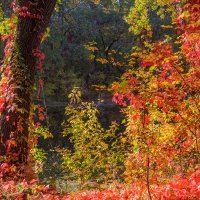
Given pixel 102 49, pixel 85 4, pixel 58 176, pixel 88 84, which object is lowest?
pixel 58 176

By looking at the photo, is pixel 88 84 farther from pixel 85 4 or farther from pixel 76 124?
pixel 76 124

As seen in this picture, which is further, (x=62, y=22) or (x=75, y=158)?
(x=62, y=22)

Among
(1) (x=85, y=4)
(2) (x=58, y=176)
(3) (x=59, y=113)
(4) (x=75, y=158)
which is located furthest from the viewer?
(1) (x=85, y=4)

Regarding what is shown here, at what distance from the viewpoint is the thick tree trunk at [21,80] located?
461 centimetres

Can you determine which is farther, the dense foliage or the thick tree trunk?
the thick tree trunk

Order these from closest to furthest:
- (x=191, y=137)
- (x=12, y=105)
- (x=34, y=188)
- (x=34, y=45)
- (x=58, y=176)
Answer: (x=34, y=188), (x=12, y=105), (x=34, y=45), (x=191, y=137), (x=58, y=176)

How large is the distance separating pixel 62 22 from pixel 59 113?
7362 mm

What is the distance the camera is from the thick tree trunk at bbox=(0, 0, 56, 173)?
4.61 metres

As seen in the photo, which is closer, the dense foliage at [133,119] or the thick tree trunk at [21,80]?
the dense foliage at [133,119]

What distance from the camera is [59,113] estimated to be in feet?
71.4

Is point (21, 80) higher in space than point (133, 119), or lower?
higher

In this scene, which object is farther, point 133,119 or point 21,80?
point 133,119

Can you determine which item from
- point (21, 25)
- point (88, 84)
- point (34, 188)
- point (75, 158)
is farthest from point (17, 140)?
point (88, 84)

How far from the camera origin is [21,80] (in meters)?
4.74
